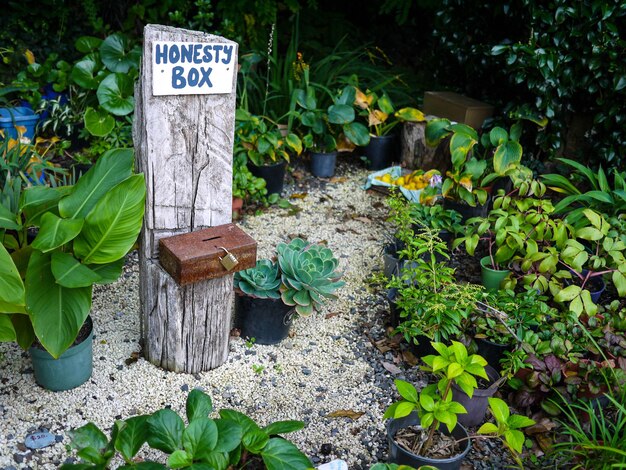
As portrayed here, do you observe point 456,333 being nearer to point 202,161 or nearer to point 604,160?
point 202,161

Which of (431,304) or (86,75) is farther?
(86,75)

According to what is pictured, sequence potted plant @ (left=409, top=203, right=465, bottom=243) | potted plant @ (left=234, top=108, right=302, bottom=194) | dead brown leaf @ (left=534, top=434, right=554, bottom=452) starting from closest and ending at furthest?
dead brown leaf @ (left=534, top=434, right=554, bottom=452), potted plant @ (left=409, top=203, right=465, bottom=243), potted plant @ (left=234, top=108, right=302, bottom=194)

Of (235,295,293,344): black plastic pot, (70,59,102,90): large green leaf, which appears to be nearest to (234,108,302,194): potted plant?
(70,59,102,90): large green leaf

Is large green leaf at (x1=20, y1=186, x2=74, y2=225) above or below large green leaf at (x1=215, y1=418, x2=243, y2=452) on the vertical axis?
above

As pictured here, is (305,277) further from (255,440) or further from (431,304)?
(255,440)

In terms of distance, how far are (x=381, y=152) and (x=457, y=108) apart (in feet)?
2.33

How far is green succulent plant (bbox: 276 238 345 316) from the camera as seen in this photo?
287cm

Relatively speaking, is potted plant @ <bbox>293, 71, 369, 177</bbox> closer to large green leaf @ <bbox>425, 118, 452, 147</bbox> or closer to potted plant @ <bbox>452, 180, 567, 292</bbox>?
large green leaf @ <bbox>425, 118, 452, 147</bbox>

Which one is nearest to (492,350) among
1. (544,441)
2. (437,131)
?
(544,441)

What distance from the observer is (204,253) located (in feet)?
8.13

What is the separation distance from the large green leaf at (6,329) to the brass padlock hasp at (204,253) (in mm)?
613

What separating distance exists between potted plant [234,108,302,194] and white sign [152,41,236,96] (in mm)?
1833

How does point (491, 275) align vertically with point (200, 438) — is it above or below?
below

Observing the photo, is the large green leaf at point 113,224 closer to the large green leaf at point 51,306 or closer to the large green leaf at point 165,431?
the large green leaf at point 51,306
